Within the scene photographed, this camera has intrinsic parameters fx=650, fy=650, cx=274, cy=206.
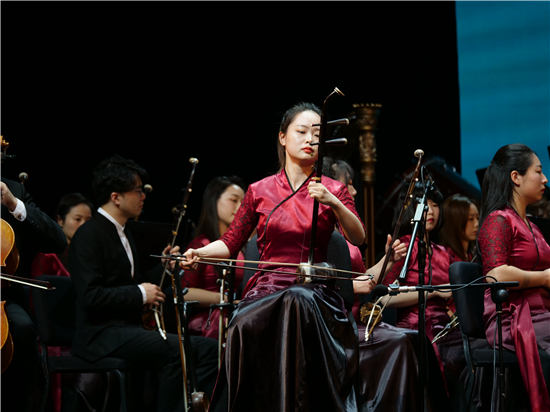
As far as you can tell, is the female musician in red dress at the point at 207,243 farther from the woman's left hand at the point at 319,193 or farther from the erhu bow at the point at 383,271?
the woman's left hand at the point at 319,193

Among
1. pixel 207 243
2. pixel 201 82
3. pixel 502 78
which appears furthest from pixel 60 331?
pixel 502 78

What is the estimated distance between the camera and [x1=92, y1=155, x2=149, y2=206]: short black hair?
3.77m

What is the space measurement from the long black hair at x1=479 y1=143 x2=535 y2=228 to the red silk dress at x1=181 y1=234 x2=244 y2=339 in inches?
62.7

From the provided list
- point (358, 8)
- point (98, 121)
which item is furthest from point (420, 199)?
point (358, 8)

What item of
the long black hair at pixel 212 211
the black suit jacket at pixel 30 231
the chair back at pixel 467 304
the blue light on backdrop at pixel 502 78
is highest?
the blue light on backdrop at pixel 502 78

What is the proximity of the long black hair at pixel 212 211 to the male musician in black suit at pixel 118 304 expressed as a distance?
49 centimetres

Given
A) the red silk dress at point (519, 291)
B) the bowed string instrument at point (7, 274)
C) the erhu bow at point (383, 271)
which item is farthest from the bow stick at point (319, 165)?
the bowed string instrument at point (7, 274)

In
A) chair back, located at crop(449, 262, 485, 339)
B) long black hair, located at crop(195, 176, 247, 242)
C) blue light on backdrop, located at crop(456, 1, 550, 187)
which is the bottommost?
chair back, located at crop(449, 262, 485, 339)

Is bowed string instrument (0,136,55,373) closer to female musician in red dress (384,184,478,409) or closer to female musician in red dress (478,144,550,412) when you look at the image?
female musician in red dress (384,184,478,409)

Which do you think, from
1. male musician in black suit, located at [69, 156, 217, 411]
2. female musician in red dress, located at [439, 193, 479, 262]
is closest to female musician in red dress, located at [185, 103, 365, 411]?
male musician in black suit, located at [69, 156, 217, 411]

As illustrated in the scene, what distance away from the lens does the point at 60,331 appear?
3500 millimetres

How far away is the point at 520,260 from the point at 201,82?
140 inches

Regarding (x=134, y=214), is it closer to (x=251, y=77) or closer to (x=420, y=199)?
(x=420, y=199)

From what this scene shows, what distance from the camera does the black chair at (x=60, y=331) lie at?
3.21m
